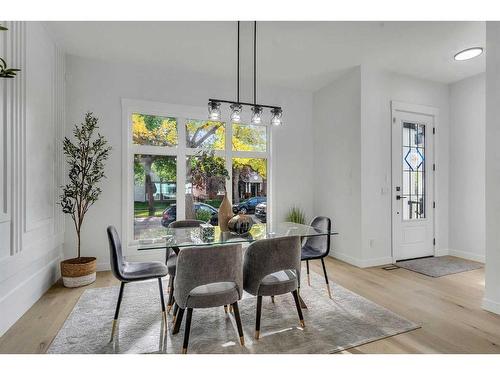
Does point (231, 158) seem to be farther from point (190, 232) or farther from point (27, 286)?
point (27, 286)

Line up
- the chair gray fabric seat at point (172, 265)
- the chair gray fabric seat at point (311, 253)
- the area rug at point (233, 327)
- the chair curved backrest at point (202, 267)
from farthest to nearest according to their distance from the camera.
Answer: the chair gray fabric seat at point (311, 253) < the chair gray fabric seat at point (172, 265) < the area rug at point (233, 327) < the chair curved backrest at point (202, 267)

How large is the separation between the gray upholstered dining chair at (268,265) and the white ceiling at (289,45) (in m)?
2.31

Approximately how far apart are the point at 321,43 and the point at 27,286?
13.5ft

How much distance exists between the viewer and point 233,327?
2279 mm

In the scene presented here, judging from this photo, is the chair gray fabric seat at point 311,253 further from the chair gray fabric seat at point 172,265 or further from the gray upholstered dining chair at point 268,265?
the chair gray fabric seat at point 172,265

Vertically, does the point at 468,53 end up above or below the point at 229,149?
above

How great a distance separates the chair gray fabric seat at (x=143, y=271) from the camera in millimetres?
2217

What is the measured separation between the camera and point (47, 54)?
311 centimetres

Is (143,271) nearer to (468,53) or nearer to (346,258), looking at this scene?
(346,258)

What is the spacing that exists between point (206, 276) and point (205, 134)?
9.54 feet

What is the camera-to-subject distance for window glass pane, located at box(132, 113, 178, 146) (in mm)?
3980

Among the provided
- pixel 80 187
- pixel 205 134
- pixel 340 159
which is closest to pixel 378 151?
pixel 340 159

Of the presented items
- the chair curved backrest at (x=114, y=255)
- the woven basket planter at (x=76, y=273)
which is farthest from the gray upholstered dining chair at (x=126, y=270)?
the woven basket planter at (x=76, y=273)

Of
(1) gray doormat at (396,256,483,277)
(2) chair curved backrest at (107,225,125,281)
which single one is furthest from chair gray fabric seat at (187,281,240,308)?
(1) gray doormat at (396,256,483,277)
